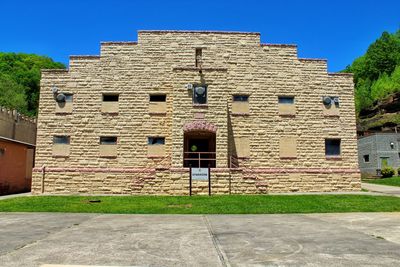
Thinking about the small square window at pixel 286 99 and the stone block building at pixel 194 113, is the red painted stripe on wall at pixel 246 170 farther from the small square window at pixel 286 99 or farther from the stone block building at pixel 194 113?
the small square window at pixel 286 99

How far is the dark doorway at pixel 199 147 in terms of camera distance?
75.0 feet

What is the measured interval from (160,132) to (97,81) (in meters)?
5.49

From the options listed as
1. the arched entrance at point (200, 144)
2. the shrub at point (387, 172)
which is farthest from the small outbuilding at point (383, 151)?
the arched entrance at point (200, 144)

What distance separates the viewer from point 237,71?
77.4 ft

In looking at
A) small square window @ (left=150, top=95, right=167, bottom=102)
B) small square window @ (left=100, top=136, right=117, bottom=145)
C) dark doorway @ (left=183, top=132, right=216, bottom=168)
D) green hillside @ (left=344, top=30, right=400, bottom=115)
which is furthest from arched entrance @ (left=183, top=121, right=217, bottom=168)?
green hillside @ (left=344, top=30, right=400, bottom=115)

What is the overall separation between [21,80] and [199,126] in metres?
57.0

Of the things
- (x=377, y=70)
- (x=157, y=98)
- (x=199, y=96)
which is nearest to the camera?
(x=199, y=96)

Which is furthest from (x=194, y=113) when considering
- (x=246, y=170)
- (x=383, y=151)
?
(x=383, y=151)

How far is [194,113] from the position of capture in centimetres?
2108

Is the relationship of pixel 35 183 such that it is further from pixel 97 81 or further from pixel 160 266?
pixel 160 266

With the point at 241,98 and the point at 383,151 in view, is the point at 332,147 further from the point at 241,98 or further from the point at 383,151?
the point at 383,151

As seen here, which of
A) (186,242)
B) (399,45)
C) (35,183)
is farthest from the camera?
(399,45)

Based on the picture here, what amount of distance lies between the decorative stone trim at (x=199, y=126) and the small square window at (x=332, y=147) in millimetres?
8059

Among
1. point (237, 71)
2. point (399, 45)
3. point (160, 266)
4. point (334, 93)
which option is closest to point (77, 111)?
point (237, 71)
